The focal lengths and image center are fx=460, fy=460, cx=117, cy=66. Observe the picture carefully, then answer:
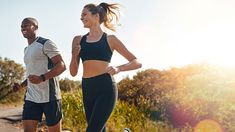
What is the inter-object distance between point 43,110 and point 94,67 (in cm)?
114

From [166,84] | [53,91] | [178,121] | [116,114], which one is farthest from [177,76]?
[53,91]

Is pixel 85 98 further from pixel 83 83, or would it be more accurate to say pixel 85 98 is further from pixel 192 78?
pixel 192 78

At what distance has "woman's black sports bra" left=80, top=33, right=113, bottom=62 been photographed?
454 cm

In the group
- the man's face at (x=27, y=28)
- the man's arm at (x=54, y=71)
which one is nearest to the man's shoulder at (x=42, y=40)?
the man's face at (x=27, y=28)

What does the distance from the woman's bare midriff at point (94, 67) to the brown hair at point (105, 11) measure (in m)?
0.49

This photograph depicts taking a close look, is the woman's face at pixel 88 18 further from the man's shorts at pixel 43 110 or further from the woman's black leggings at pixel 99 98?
the man's shorts at pixel 43 110

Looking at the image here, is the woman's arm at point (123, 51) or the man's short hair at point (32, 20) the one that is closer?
the woman's arm at point (123, 51)

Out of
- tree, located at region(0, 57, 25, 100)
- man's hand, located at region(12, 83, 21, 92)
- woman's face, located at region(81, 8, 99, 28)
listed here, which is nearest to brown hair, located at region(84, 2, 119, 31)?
woman's face, located at region(81, 8, 99, 28)

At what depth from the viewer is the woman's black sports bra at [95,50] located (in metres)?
4.54

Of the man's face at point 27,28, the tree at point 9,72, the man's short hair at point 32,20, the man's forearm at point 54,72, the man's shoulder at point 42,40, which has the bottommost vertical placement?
the tree at point 9,72

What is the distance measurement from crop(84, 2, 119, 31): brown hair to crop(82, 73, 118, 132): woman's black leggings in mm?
625

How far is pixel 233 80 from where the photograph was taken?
14734mm

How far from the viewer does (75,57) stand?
4.53 metres

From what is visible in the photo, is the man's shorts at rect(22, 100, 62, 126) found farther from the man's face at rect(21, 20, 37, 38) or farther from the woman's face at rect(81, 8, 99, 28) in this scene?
the woman's face at rect(81, 8, 99, 28)
